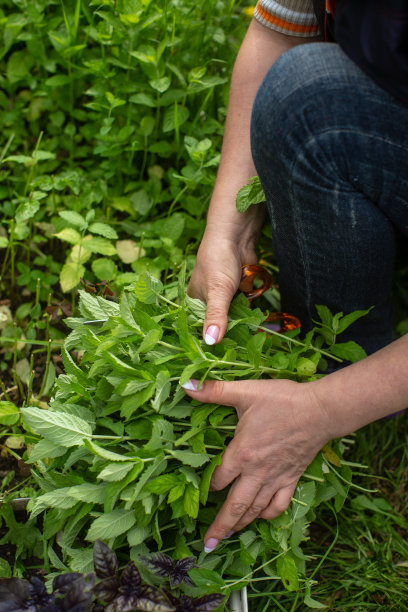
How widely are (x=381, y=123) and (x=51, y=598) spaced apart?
110cm

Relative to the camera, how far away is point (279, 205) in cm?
131

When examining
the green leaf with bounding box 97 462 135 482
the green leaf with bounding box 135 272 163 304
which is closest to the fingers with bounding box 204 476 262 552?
the green leaf with bounding box 97 462 135 482

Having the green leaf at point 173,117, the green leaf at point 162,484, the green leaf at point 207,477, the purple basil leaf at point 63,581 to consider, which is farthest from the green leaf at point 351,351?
the green leaf at point 173,117

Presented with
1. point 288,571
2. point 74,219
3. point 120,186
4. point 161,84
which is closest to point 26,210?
point 74,219

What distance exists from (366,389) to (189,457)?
0.37m

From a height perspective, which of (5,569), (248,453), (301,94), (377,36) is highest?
(377,36)

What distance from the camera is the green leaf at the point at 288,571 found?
45.3 inches

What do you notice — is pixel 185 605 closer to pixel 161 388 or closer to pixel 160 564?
pixel 160 564

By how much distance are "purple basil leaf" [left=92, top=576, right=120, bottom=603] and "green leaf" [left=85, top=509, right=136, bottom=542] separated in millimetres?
81

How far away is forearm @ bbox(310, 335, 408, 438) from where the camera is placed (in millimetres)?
1076

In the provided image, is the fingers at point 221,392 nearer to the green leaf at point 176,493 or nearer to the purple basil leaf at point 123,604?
the green leaf at point 176,493

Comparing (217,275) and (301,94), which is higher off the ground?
(301,94)

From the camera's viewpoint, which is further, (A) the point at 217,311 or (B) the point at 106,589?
(A) the point at 217,311

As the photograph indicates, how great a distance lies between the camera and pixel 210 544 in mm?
1173
